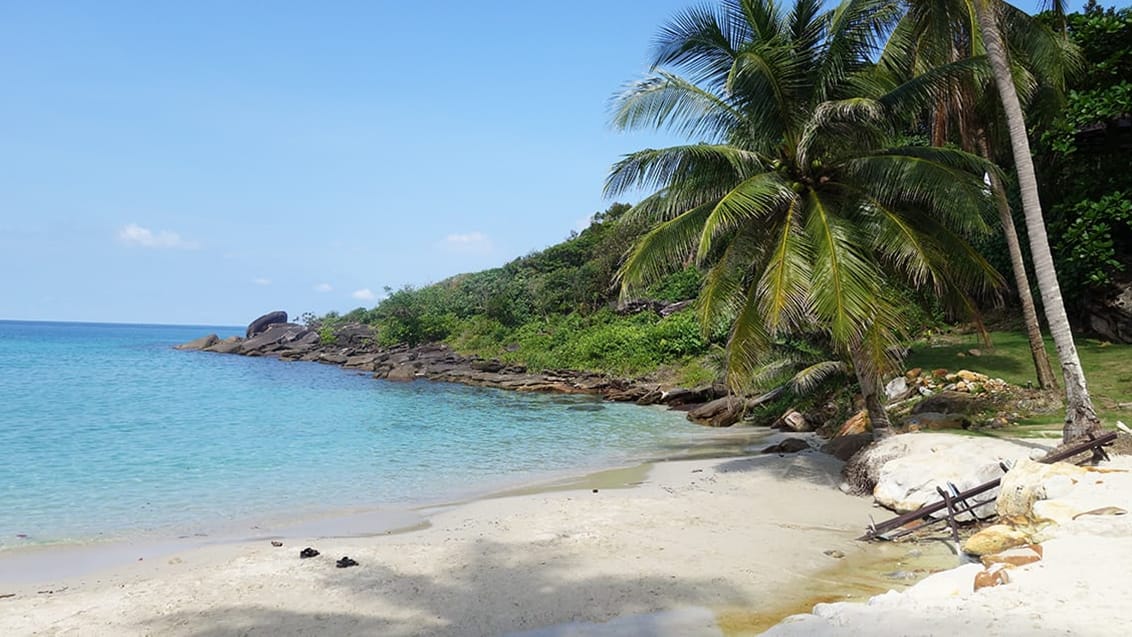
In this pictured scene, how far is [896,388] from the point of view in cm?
1558

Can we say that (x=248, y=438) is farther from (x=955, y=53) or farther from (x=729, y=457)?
(x=955, y=53)

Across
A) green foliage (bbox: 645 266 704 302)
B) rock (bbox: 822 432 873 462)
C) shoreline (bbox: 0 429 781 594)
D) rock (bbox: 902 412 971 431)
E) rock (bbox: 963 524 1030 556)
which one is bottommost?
shoreline (bbox: 0 429 781 594)

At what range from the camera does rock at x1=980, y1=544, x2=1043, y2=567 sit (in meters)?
5.14

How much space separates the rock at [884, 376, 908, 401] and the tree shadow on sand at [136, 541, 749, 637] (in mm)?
10473

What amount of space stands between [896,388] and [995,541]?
10.4 metres

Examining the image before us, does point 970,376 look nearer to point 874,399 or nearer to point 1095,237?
point 874,399

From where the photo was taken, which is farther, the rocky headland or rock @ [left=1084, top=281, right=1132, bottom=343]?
the rocky headland

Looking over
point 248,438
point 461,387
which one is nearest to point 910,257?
point 248,438

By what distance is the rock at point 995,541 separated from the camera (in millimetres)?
5879

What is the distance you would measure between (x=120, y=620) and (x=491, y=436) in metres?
12.6

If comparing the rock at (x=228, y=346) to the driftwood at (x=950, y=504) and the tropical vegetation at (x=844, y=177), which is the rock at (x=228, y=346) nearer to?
the tropical vegetation at (x=844, y=177)

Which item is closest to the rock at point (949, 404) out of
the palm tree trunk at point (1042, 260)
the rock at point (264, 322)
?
the palm tree trunk at point (1042, 260)

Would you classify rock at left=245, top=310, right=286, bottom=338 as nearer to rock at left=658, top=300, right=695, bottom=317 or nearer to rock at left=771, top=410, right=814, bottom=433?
rock at left=658, top=300, right=695, bottom=317

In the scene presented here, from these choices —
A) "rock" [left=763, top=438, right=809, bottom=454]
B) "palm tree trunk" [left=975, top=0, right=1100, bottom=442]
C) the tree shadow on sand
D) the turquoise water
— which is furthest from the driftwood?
the turquoise water
